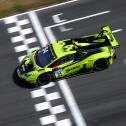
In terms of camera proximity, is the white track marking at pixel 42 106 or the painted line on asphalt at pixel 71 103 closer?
the painted line on asphalt at pixel 71 103

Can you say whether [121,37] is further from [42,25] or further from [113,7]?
[42,25]

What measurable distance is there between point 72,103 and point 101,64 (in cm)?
257

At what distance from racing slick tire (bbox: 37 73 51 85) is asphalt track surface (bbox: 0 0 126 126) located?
52cm

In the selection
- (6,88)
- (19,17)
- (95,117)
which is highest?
(19,17)

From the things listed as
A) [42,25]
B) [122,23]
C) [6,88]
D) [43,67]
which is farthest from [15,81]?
[122,23]

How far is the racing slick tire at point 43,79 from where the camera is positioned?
2331cm

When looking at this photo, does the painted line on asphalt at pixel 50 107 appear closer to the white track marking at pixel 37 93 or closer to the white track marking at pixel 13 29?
the white track marking at pixel 37 93

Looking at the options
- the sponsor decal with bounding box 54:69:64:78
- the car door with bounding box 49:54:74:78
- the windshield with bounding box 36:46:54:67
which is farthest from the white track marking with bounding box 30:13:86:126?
the windshield with bounding box 36:46:54:67

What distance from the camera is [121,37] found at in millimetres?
25797

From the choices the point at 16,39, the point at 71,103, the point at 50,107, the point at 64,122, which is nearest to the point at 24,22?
the point at 16,39

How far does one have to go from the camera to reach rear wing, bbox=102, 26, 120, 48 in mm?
23609

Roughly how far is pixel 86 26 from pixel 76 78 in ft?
14.3

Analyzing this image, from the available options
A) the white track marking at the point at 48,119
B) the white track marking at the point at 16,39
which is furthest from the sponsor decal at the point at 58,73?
the white track marking at the point at 16,39

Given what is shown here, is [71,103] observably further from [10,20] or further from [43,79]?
[10,20]
